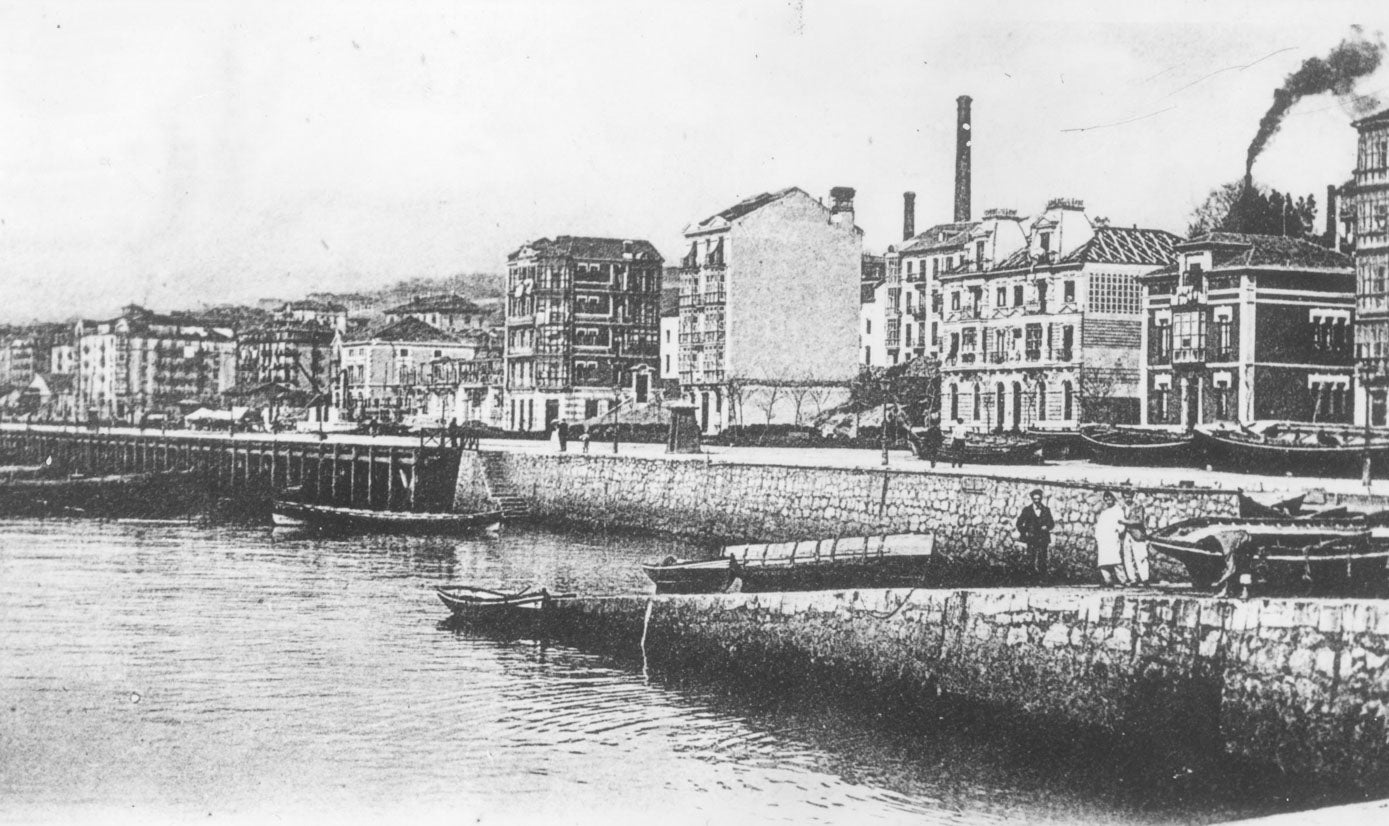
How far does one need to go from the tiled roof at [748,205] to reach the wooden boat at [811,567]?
1168 inches

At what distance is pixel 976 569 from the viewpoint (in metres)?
21.6

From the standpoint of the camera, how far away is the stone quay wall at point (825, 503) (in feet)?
64.9

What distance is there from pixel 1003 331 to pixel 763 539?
1927 centimetres

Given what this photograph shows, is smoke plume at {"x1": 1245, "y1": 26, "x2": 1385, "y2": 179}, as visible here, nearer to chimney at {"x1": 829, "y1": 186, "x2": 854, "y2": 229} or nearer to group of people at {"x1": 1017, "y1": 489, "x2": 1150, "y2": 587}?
group of people at {"x1": 1017, "y1": 489, "x2": 1150, "y2": 587}

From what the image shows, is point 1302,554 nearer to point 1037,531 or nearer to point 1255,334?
point 1037,531

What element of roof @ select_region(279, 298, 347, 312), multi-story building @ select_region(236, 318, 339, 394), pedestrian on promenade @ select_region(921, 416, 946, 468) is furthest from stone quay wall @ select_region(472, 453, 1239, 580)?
multi-story building @ select_region(236, 318, 339, 394)

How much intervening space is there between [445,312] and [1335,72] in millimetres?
66319

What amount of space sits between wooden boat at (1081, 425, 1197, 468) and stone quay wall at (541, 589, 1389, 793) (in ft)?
40.5

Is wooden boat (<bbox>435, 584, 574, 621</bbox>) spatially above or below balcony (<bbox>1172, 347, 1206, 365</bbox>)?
below

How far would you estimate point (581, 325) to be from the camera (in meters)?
58.1

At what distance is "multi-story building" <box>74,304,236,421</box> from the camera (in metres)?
47.9

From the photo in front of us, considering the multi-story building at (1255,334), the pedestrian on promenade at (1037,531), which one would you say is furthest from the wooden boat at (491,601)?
the multi-story building at (1255,334)

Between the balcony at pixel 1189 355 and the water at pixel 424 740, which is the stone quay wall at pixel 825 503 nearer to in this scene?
the water at pixel 424 740

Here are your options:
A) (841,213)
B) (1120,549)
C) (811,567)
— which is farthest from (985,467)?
(841,213)
